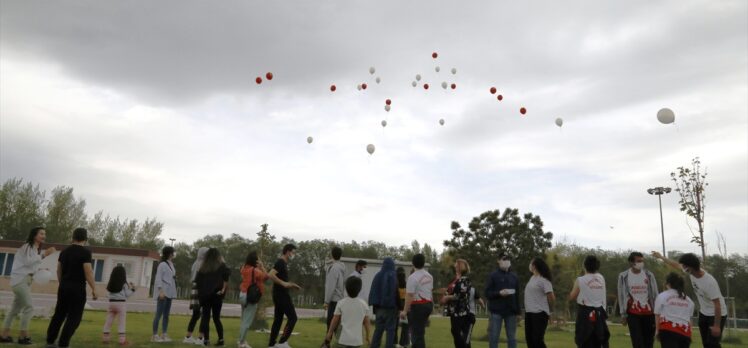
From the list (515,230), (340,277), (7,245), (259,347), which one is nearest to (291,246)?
(340,277)

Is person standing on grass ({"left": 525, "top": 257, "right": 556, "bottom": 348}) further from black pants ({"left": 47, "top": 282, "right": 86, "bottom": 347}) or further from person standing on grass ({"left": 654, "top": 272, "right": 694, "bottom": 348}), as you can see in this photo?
black pants ({"left": 47, "top": 282, "right": 86, "bottom": 347})

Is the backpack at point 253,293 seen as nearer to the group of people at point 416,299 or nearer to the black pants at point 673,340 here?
the group of people at point 416,299

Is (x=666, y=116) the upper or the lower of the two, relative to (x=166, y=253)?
upper

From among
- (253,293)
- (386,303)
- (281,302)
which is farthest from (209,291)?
(386,303)

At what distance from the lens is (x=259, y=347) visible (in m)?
9.30

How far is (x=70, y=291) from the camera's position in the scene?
7.10 meters

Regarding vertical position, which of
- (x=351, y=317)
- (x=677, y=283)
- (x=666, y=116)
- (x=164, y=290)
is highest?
(x=666, y=116)

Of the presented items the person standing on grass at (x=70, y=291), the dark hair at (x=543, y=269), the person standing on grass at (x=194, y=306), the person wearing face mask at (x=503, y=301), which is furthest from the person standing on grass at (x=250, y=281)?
the dark hair at (x=543, y=269)

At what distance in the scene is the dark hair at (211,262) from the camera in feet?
29.4

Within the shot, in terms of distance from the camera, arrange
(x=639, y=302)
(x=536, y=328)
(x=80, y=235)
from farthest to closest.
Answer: (x=639, y=302), (x=536, y=328), (x=80, y=235)

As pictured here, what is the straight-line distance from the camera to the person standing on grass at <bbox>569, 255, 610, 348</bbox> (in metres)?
7.56

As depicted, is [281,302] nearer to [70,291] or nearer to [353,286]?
[353,286]

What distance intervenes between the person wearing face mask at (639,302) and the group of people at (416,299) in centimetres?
2

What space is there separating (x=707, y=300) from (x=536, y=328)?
2.46 metres
